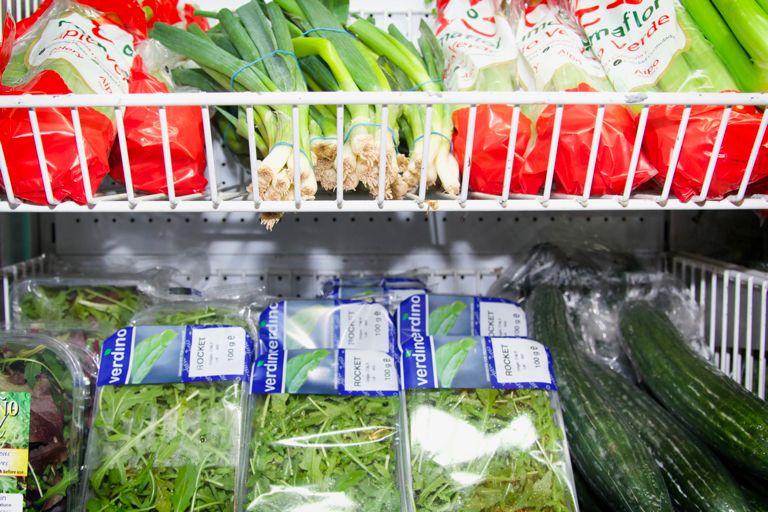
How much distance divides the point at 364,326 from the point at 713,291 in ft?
2.04

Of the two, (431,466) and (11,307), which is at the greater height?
(11,307)

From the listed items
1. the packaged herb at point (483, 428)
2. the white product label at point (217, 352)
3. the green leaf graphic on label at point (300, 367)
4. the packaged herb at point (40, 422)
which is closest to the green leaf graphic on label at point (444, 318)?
the packaged herb at point (483, 428)

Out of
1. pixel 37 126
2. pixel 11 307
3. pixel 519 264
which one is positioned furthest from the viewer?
pixel 519 264

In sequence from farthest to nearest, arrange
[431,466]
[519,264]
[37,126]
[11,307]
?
[519,264]
[11,307]
[431,466]
[37,126]

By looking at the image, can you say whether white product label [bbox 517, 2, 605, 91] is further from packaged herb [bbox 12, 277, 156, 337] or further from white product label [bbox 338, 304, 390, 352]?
packaged herb [bbox 12, 277, 156, 337]

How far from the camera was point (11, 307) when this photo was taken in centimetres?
102

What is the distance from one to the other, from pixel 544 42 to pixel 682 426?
0.60m

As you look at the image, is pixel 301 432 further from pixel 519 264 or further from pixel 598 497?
pixel 519 264

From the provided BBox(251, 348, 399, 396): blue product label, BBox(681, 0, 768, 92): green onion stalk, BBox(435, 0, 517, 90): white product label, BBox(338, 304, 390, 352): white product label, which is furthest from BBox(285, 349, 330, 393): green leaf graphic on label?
BBox(681, 0, 768, 92): green onion stalk

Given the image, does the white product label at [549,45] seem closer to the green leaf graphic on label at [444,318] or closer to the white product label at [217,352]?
the green leaf graphic on label at [444,318]

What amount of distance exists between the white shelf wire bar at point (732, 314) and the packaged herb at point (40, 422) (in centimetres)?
101

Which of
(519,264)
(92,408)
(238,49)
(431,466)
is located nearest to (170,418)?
(92,408)

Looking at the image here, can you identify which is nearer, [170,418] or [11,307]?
[170,418]

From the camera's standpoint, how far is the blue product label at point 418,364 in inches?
Answer: 32.3
